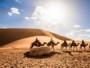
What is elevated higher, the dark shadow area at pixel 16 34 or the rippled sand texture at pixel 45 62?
the dark shadow area at pixel 16 34

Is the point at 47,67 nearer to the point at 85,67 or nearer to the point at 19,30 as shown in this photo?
the point at 85,67

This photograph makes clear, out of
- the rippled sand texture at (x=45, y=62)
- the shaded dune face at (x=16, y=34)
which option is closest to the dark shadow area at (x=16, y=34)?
the shaded dune face at (x=16, y=34)

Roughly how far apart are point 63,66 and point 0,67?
5.47 meters

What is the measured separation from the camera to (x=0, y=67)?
604 inches

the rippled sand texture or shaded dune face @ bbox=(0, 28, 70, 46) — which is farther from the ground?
shaded dune face @ bbox=(0, 28, 70, 46)

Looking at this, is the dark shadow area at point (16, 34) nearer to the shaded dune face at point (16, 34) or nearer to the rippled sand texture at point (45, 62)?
the shaded dune face at point (16, 34)

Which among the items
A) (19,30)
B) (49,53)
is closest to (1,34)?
(19,30)

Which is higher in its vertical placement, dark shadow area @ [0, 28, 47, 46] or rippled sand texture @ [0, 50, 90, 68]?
dark shadow area @ [0, 28, 47, 46]

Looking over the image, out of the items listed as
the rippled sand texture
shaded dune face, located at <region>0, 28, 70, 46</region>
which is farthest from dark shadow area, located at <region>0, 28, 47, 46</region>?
the rippled sand texture

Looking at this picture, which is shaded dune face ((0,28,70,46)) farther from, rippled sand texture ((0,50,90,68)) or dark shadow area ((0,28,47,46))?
rippled sand texture ((0,50,90,68))

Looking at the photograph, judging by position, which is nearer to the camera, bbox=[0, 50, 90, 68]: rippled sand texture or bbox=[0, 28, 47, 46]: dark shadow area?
bbox=[0, 50, 90, 68]: rippled sand texture

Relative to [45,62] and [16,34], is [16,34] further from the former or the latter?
[45,62]

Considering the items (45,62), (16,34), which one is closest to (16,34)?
(16,34)

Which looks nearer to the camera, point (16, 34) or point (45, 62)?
point (45, 62)
